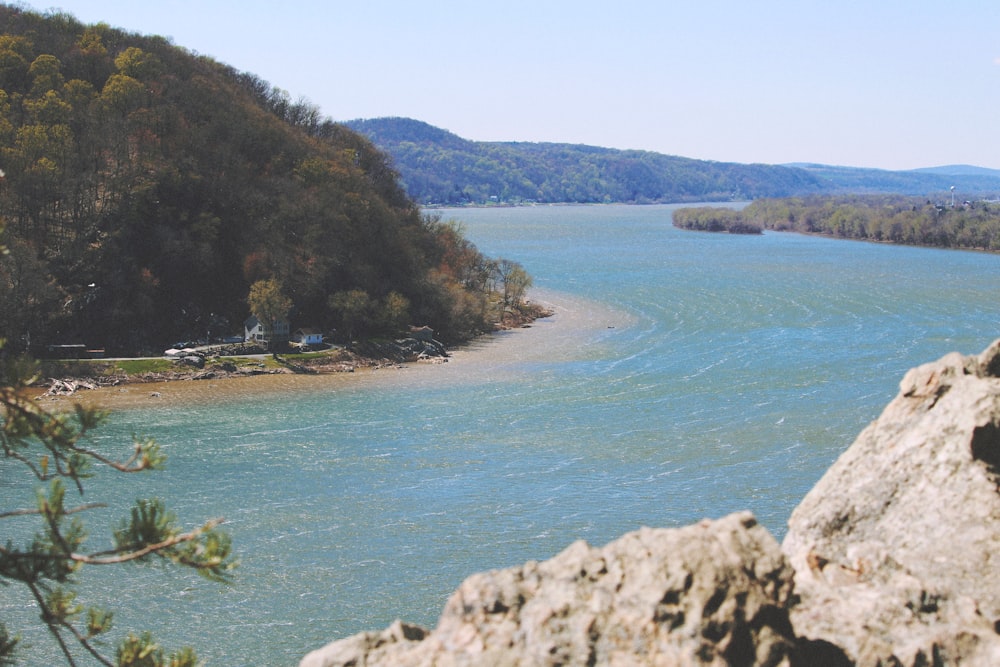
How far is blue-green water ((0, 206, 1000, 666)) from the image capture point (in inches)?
955

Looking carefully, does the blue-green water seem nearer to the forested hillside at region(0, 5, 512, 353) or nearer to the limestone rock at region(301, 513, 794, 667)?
the forested hillside at region(0, 5, 512, 353)

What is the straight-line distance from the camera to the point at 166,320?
60.7 metres

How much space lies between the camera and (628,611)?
5148mm

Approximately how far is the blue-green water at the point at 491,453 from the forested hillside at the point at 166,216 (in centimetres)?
1097

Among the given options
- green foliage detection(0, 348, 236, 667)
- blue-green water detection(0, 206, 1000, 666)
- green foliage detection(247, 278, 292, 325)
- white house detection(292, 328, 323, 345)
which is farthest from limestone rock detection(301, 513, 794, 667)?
white house detection(292, 328, 323, 345)

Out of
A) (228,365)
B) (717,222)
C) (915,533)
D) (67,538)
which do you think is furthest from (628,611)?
(717,222)

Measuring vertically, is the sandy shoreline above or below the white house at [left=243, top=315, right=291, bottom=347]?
below

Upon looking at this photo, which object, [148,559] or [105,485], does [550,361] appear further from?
[148,559]

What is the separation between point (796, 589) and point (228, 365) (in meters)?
50.2

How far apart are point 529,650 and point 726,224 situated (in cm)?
18469

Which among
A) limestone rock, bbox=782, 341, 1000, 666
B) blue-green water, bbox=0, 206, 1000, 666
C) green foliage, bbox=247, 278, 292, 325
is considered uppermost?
limestone rock, bbox=782, 341, 1000, 666

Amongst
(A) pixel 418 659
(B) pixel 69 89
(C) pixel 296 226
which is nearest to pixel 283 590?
(A) pixel 418 659

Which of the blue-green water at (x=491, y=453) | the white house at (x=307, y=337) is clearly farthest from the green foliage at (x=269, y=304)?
the blue-green water at (x=491, y=453)

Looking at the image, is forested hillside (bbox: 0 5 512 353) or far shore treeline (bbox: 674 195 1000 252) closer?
forested hillside (bbox: 0 5 512 353)
